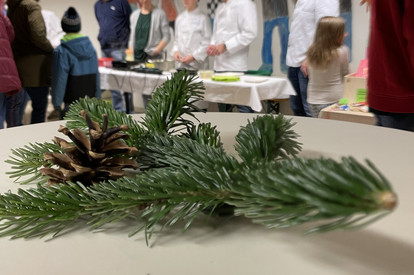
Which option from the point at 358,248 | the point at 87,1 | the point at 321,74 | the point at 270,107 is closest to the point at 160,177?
the point at 358,248

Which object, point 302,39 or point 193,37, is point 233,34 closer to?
point 193,37

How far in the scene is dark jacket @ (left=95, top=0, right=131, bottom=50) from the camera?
4145 millimetres

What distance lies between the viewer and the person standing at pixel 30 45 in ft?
8.26

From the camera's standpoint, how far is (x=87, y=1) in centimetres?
481

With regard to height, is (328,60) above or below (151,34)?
below

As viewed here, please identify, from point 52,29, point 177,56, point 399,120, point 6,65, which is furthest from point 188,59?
point 399,120

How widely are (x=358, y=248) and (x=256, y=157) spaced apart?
0.11 m

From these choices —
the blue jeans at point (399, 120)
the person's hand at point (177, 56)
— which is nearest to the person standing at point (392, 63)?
the blue jeans at point (399, 120)

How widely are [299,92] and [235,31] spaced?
2.52ft

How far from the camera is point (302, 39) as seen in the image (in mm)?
2787

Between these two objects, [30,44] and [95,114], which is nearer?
[95,114]

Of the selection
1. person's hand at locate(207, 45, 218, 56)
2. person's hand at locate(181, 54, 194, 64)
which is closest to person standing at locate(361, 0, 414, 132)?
person's hand at locate(207, 45, 218, 56)

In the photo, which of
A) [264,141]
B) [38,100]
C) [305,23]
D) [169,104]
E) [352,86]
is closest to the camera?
[264,141]

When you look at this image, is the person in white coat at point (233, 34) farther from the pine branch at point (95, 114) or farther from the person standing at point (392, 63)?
the pine branch at point (95, 114)
